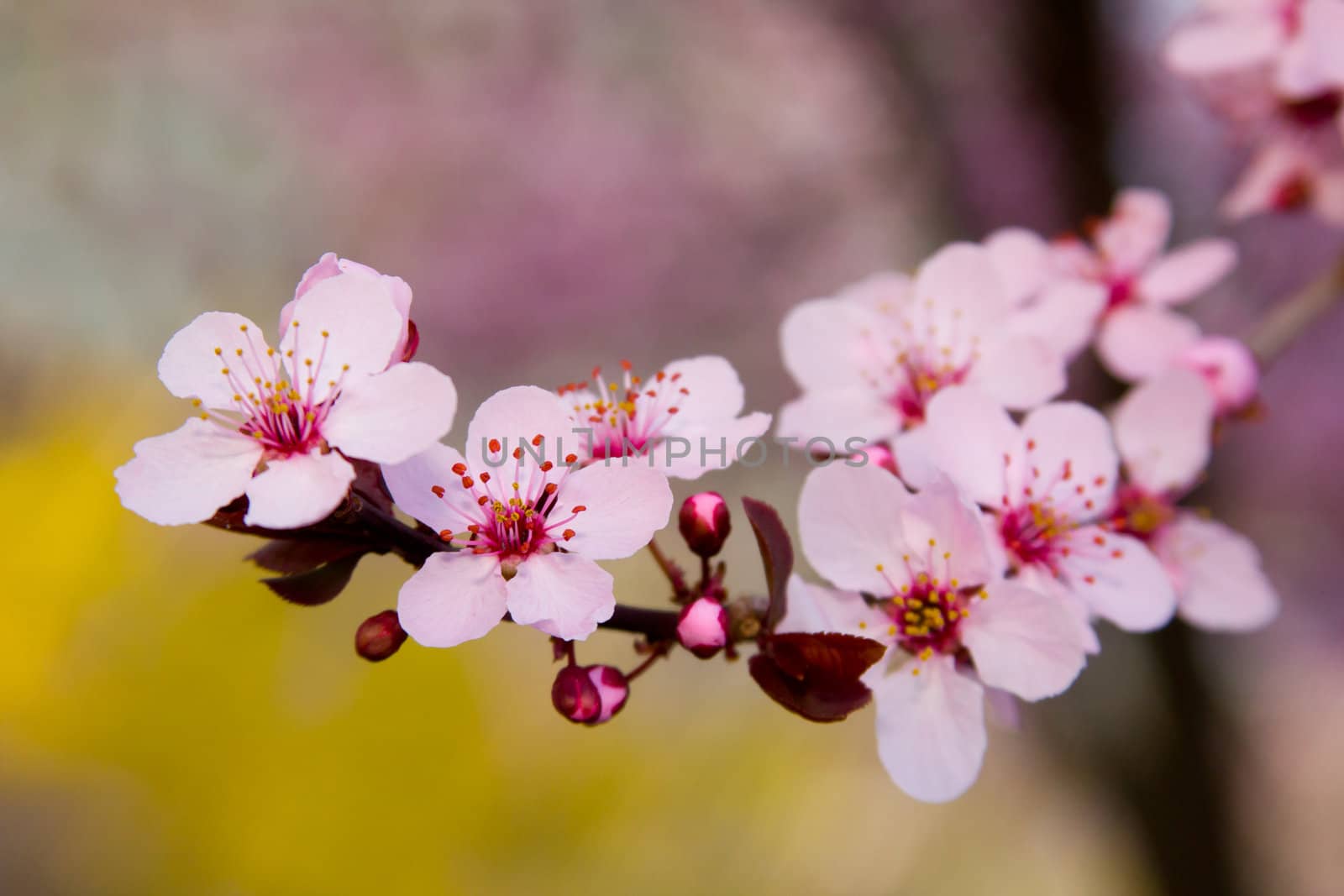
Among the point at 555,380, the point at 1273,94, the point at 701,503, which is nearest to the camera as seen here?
the point at 701,503

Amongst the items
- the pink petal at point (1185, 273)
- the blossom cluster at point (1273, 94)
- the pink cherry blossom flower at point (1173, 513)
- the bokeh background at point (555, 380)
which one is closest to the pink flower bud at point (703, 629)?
the pink cherry blossom flower at point (1173, 513)

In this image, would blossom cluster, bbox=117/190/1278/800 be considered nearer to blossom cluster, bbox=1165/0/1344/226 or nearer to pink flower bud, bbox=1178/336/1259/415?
pink flower bud, bbox=1178/336/1259/415

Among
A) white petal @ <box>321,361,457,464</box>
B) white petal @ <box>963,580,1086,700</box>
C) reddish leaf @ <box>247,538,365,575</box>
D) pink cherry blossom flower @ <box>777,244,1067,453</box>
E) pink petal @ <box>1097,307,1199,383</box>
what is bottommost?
white petal @ <box>963,580,1086,700</box>

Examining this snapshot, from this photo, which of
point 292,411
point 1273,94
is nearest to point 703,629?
point 292,411

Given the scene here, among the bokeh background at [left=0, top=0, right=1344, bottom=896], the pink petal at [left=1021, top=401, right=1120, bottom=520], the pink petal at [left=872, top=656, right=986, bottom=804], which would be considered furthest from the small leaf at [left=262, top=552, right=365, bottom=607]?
the bokeh background at [left=0, top=0, right=1344, bottom=896]

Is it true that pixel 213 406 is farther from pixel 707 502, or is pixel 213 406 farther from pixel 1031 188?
pixel 1031 188

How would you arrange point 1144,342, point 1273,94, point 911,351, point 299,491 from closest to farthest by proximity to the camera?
point 299,491 < point 911,351 < point 1144,342 < point 1273,94

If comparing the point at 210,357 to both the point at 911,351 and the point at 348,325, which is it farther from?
the point at 911,351
